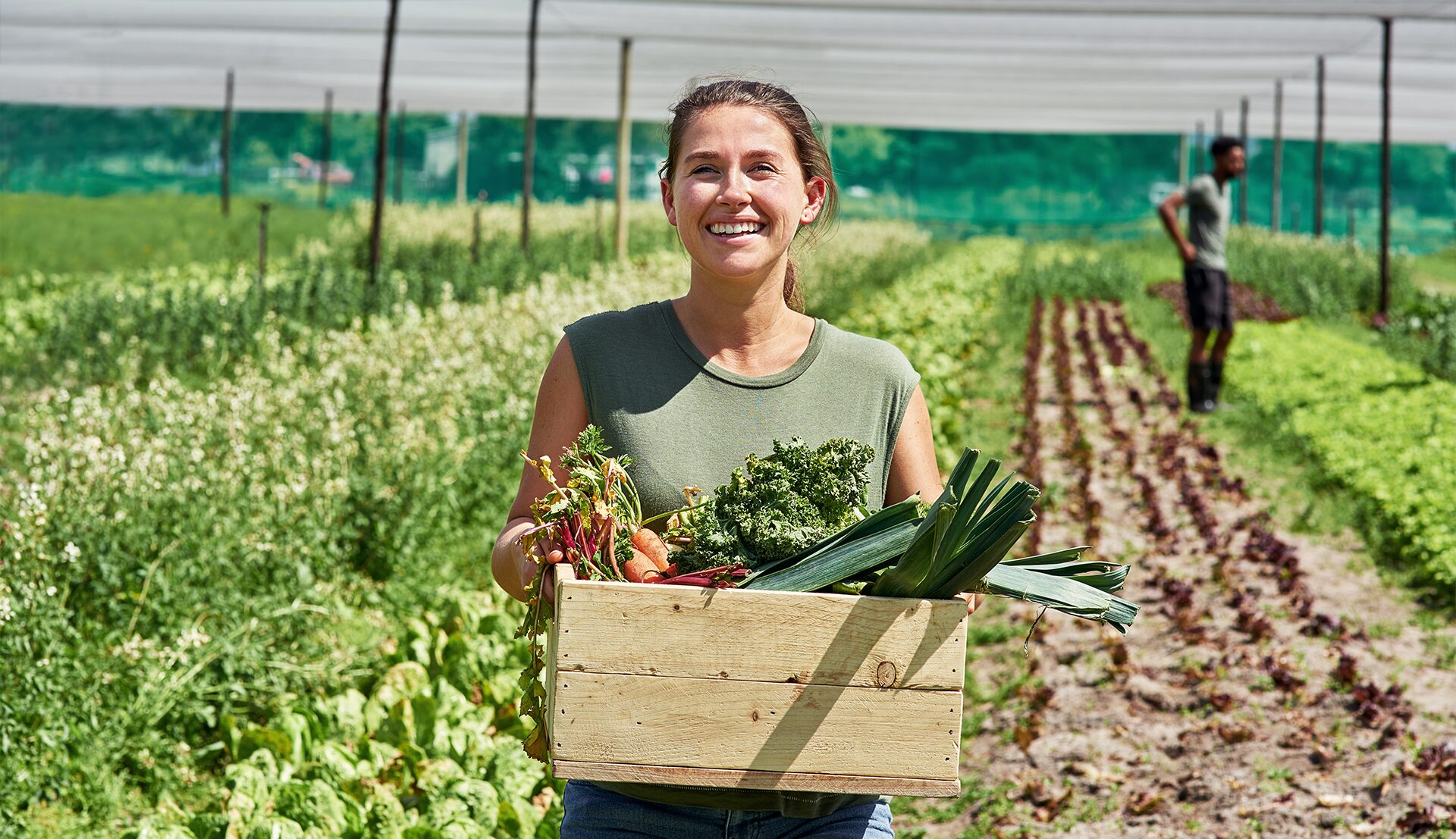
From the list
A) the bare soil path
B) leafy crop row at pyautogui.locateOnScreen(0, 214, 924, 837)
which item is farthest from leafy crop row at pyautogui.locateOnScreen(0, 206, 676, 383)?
the bare soil path

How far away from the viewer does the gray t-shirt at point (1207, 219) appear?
8.59 m

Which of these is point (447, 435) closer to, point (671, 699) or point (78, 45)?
point (671, 699)

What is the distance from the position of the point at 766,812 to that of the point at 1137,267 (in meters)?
21.3

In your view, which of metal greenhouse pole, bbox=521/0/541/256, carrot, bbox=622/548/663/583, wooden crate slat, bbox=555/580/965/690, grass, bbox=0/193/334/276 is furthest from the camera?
grass, bbox=0/193/334/276

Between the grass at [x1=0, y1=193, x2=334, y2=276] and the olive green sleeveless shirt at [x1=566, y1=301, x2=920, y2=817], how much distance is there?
11.8 meters

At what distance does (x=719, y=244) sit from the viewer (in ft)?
5.99

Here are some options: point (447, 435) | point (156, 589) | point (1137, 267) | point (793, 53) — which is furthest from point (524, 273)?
point (1137, 267)

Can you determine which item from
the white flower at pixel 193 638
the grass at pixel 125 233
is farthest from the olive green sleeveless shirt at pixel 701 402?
the grass at pixel 125 233

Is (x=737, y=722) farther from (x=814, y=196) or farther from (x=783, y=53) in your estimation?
(x=783, y=53)

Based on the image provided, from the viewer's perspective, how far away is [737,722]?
1.58 meters

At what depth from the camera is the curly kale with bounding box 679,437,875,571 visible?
162 cm

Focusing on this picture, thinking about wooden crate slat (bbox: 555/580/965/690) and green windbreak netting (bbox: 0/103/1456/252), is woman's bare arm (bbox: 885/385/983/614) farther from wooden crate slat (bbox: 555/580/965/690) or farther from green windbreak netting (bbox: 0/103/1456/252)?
green windbreak netting (bbox: 0/103/1456/252)

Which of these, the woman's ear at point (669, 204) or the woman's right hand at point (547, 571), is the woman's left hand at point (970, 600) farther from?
the woman's ear at point (669, 204)

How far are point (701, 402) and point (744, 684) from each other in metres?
0.45
